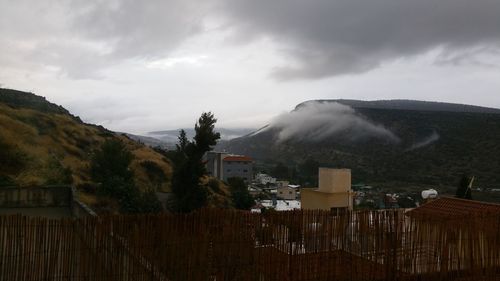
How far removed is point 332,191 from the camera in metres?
14.2

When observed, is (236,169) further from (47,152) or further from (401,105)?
(401,105)

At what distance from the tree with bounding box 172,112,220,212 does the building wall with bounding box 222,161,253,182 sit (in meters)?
39.4

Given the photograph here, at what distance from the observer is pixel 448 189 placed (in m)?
43.2

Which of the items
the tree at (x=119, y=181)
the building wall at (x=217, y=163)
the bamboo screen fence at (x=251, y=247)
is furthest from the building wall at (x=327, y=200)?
the building wall at (x=217, y=163)

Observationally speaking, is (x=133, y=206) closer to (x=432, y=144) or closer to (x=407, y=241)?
(x=407, y=241)

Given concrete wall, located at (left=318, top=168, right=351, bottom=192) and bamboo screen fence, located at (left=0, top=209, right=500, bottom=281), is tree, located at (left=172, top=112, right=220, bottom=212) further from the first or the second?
bamboo screen fence, located at (left=0, top=209, right=500, bottom=281)

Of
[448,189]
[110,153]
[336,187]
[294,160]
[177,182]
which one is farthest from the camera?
[294,160]

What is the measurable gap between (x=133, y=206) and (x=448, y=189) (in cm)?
3440

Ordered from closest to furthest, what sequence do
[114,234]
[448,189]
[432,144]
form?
[114,234], [448,189], [432,144]

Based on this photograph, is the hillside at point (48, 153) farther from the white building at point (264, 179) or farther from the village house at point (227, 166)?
the village house at point (227, 166)

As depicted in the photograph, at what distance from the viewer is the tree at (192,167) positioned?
19.5 meters

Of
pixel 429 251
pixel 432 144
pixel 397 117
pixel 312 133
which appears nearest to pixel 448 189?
pixel 432 144

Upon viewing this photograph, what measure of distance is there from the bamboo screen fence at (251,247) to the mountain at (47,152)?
1195 cm

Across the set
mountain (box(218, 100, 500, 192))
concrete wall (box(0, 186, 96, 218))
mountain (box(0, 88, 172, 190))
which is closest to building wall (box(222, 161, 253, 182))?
mountain (box(218, 100, 500, 192))
